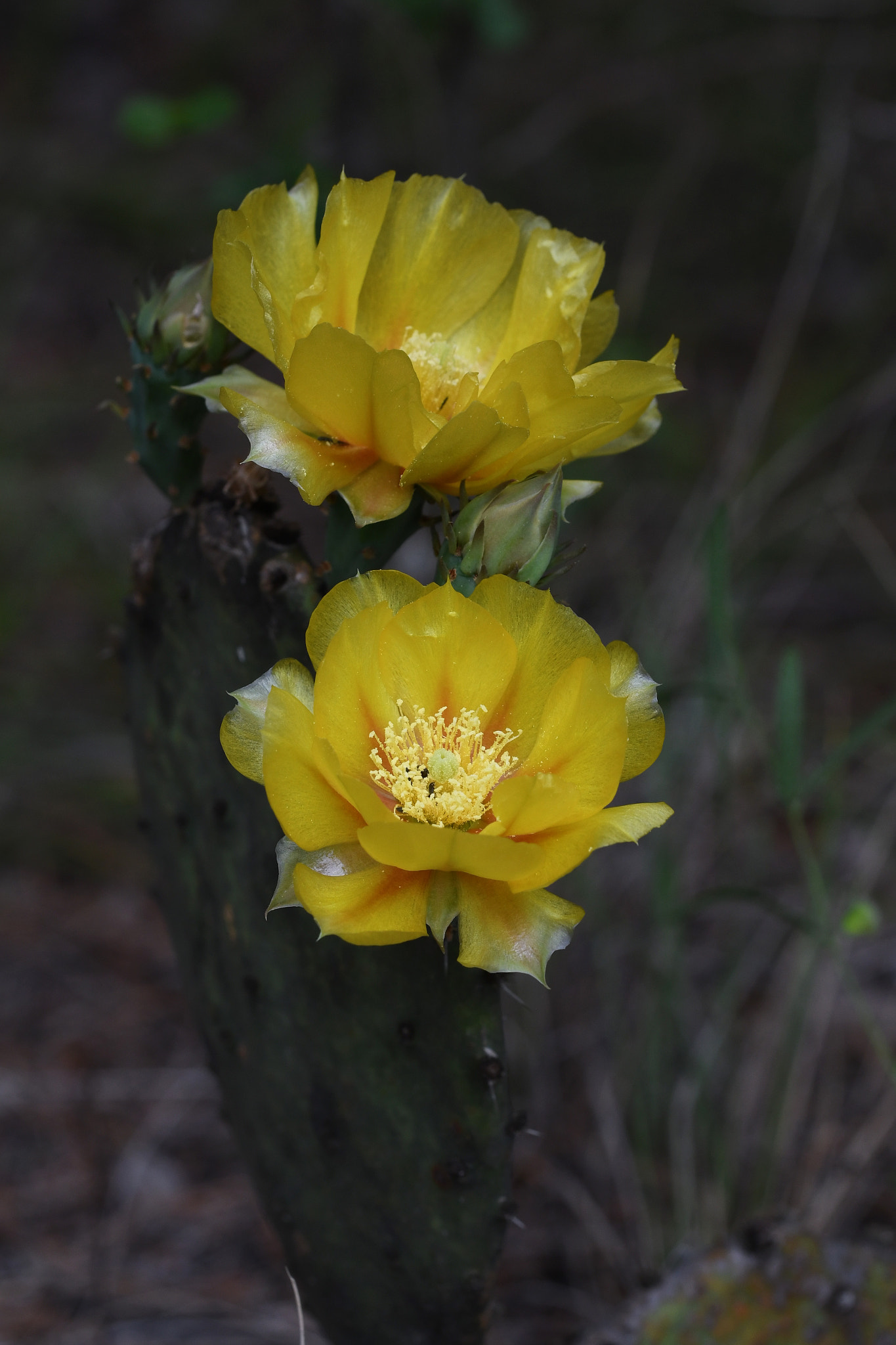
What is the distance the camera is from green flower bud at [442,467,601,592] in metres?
0.65

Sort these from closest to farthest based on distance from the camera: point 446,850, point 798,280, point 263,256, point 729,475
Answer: point 446,850
point 263,256
point 729,475
point 798,280

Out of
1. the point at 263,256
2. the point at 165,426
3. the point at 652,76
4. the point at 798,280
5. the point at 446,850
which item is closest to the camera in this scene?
the point at 446,850

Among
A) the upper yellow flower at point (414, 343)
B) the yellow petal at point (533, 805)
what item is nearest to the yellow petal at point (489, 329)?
the upper yellow flower at point (414, 343)

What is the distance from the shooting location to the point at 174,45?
4.21 m

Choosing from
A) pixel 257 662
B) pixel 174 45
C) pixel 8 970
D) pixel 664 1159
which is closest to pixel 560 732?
pixel 257 662

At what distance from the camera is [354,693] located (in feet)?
2.17

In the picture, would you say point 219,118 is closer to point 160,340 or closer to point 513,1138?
point 160,340

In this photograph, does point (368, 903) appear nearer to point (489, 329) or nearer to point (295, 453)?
point (295, 453)

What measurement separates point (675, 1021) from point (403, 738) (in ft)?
2.66

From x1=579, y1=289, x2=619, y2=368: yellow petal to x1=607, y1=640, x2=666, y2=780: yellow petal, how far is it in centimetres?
23

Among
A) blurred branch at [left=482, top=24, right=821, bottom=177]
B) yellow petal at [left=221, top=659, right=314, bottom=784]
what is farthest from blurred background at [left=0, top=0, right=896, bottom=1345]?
yellow petal at [left=221, top=659, right=314, bottom=784]

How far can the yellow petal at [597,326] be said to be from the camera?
2.50ft

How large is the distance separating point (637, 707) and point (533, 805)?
11cm

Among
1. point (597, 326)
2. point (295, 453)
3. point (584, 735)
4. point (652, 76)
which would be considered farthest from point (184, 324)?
point (652, 76)
